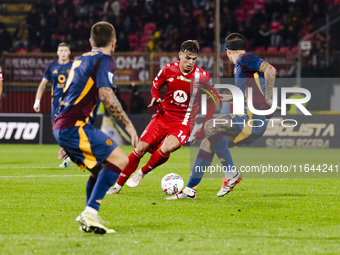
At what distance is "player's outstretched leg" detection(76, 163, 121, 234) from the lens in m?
5.89

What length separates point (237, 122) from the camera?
29.8ft

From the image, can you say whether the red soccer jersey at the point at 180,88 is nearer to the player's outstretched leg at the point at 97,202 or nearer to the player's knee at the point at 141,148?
the player's knee at the point at 141,148

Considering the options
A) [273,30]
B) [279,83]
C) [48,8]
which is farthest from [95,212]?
[48,8]

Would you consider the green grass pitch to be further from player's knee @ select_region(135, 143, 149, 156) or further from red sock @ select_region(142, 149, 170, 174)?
player's knee @ select_region(135, 143, 149, 156)

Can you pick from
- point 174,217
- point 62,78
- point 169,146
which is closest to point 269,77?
point 169,146

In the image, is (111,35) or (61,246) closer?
(61,246)

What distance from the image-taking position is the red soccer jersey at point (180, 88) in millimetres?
9719

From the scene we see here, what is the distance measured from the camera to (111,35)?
6.12 meters

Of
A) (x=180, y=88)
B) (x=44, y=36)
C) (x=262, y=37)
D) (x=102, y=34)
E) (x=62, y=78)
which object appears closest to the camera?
(x=102, y=34)

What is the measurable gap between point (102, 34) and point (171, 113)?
377cm

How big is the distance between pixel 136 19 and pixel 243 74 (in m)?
18.1

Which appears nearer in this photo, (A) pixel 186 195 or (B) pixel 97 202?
(B) pixel 97 202

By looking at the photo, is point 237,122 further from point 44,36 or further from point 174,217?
point 44,36

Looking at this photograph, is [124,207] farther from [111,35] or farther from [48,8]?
[48,8]
